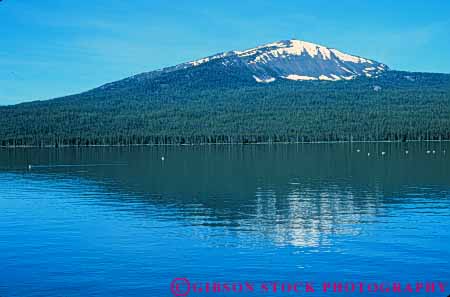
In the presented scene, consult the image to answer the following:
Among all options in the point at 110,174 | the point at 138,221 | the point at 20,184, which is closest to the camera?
the point at 138,221

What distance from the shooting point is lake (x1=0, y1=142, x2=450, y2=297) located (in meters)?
20.3

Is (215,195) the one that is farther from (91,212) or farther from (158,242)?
(158,242)

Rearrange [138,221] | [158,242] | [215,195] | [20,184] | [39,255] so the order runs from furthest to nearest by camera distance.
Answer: [20,184], [215,195], [138,221], [158,242], [39,255]

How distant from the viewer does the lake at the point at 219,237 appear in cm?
2031

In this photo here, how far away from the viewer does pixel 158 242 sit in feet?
85.5

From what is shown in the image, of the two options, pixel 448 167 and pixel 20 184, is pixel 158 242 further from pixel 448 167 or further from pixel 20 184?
pixel 448 167

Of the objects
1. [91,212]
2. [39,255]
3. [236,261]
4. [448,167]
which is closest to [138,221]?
[91,212]

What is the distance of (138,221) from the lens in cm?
3209

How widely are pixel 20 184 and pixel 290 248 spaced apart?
39.0 meters

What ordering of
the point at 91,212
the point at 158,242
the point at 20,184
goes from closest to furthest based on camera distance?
the point at 158,242 → the point at 91,212 → the point at 20,184

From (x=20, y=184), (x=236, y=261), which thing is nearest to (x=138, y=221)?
(x=236, y=261)

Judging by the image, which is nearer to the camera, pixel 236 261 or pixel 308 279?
→ pixel 308 279

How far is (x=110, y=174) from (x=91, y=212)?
31262mm

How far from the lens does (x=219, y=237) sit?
27.1m
